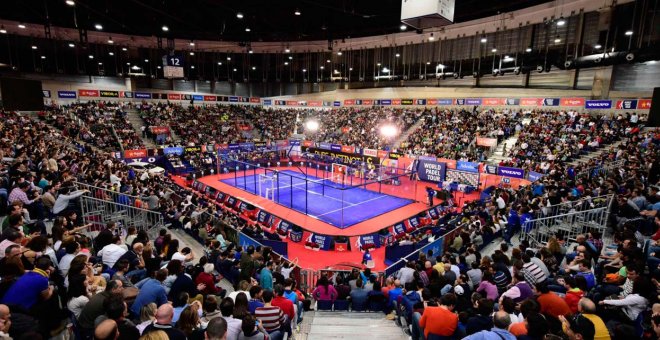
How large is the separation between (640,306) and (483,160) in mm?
25277

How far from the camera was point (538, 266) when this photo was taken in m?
7.57

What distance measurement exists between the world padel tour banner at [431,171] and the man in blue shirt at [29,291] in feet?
93.7

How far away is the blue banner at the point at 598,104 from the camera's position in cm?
2589

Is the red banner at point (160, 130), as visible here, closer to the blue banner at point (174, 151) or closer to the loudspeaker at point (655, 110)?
the blue banner at point (174, 151)

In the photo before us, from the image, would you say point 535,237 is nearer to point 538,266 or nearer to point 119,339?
point 538,266

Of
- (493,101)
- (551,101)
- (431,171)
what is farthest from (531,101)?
(431,171)

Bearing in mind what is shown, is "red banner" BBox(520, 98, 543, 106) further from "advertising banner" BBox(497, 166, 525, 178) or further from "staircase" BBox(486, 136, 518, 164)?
"advertising banner" BBox(497, 166, 525, 178)

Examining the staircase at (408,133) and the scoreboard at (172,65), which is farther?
the staircase at (408,133)

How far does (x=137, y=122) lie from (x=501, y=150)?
39242mm

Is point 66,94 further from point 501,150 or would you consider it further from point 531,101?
point 531,101

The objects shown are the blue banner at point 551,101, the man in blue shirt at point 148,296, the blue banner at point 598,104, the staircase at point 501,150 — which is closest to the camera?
the man in blue shirt at point 148,296

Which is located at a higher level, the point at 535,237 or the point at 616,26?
→ the point at 616,26

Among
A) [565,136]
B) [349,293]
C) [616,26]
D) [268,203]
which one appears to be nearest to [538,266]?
[349,293]

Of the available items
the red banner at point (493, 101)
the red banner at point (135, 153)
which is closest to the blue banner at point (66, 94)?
the red banner at point (135, 153)
